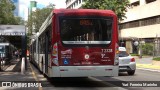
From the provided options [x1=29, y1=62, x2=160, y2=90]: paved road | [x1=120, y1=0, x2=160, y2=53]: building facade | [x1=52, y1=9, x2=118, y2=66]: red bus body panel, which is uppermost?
[x1=120, y1=0, x2=160, y2=53]: building facade

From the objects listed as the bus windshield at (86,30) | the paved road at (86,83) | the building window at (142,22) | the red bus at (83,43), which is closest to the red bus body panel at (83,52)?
the red bus at (83,43)

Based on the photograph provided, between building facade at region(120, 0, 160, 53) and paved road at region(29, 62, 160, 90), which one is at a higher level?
building facade at region(120, 0, 160, 53)

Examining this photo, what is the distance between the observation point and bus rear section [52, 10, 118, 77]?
1417cm

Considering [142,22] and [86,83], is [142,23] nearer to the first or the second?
[142,22]

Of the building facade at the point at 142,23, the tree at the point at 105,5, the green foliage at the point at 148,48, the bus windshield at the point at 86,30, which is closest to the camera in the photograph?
the bus windshield at the point at 86,30

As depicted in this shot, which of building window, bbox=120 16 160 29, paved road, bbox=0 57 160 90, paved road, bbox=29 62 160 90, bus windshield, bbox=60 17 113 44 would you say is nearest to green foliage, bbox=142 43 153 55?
building window, bbox=120 16 160 29

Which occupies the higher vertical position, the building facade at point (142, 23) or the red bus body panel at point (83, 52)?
the building facade at point (142, 23)

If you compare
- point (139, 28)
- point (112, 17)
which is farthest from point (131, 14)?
point (112, 17)

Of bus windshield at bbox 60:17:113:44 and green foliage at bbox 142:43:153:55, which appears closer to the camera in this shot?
bus windshield at bbox 60:17:113:44

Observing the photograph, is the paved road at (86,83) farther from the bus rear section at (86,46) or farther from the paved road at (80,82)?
the bus rear section at (86,46)

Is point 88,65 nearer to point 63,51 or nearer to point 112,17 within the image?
point 63,51

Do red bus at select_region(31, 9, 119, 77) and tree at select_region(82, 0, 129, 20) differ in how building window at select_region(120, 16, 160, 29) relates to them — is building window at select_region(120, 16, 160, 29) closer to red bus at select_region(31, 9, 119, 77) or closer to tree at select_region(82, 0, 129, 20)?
tree at select_region(82, 0, 129, 20)

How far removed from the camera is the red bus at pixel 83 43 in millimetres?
14172

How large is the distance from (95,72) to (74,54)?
3.51 feet
